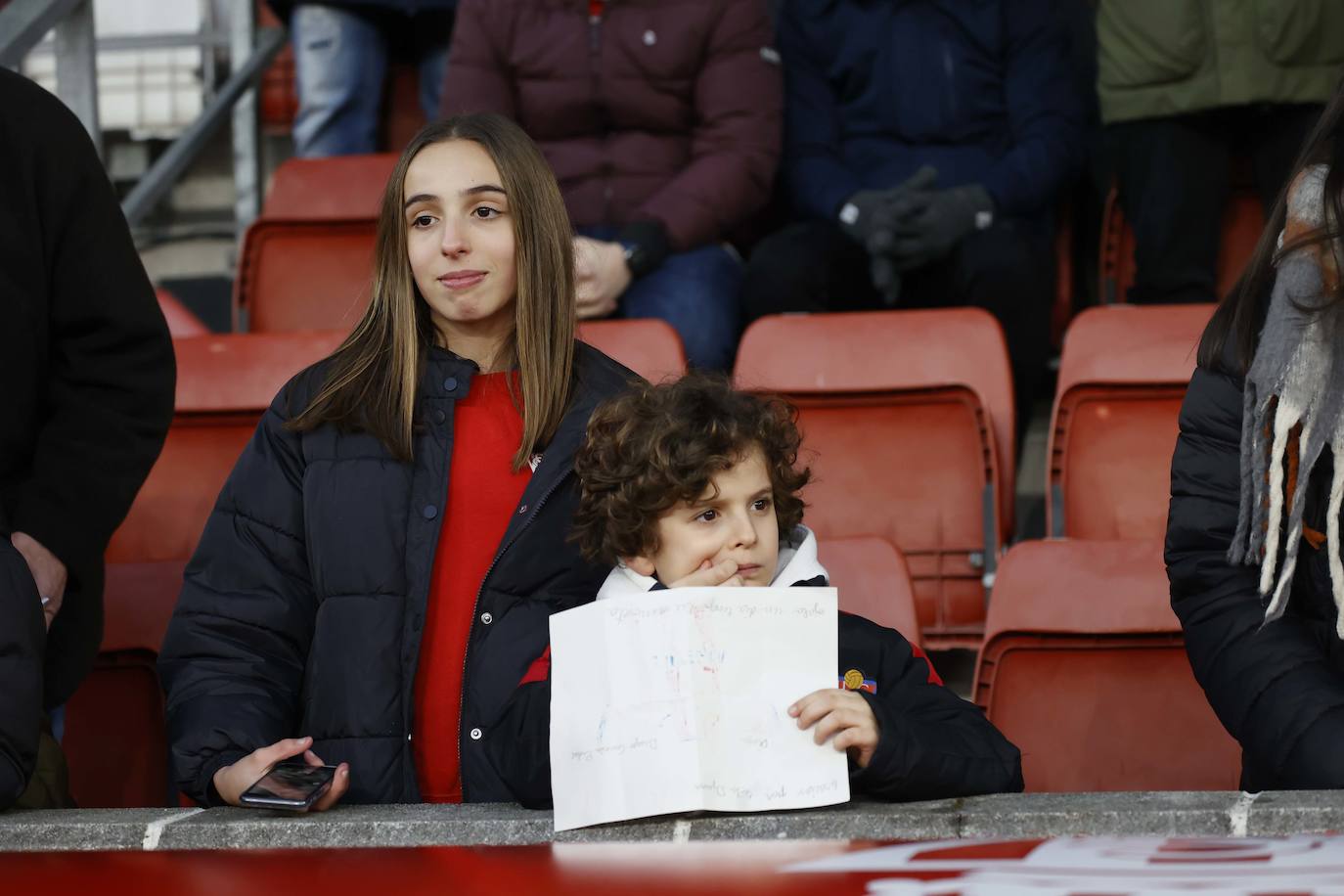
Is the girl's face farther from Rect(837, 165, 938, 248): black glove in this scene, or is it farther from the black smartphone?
Rect(837, 165, 938, 248): black glove

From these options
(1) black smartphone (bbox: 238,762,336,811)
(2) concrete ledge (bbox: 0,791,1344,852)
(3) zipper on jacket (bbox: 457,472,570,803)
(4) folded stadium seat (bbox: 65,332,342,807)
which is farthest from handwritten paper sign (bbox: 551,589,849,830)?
(4) folded stadium seat (bbox: 65,332,342,807)

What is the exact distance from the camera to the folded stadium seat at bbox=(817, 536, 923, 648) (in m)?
2.57

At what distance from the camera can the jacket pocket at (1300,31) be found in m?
4.00

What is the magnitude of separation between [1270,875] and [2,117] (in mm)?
1850

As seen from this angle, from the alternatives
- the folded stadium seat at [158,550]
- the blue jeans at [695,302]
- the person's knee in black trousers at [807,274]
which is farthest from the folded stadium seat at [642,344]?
the person's knee in black trousers at [807,274]

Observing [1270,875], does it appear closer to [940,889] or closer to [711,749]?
[940,889]

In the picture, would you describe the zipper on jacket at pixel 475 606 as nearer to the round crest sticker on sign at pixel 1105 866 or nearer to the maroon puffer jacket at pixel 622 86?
the round crest sticker on sign at pixel 1105 866

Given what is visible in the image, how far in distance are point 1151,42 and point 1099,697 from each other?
214 centimetres

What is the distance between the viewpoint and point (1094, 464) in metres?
3.11

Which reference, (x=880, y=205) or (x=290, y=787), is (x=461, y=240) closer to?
(x=290, y=787)

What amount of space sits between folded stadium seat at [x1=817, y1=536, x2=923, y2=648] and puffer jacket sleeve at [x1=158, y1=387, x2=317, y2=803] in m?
0.82

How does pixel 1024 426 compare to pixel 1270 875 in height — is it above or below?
above

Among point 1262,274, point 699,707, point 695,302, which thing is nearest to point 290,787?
point 699,707

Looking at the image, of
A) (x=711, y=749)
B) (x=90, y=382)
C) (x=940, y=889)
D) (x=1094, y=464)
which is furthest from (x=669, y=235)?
(x=940, y=889)
